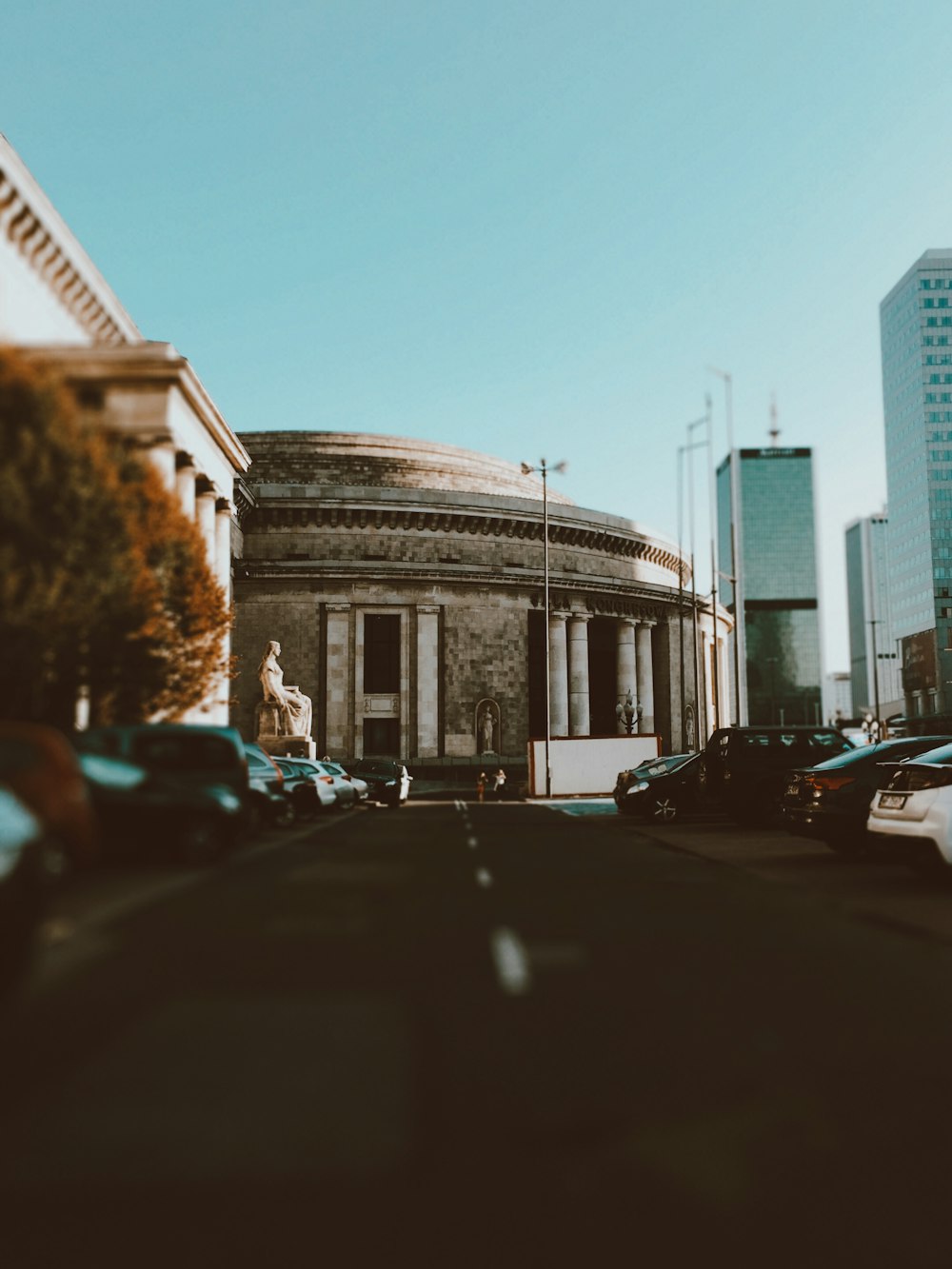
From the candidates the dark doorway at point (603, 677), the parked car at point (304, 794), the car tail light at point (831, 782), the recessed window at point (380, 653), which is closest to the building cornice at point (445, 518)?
the recessed window at point (380, 653)

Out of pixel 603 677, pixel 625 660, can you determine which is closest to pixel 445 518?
pixel 625 660

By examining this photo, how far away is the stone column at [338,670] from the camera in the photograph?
76375 mm

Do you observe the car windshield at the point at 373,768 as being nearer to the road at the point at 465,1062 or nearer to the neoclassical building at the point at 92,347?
the road at the point at 465,1062

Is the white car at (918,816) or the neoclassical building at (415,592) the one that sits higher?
the neoclassical building at (415,592)

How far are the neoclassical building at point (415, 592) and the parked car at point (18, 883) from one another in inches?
2617

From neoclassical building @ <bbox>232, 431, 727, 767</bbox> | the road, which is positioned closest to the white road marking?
the road

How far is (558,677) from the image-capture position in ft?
280

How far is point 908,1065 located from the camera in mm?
4965

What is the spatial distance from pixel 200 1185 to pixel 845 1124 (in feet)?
9.78

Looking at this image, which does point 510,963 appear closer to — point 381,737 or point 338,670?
point 338,670

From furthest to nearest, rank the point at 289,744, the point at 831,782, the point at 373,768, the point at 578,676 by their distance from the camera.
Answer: the point at 578,676
the point at 289,744
the point at 373,768
the point at 831,782

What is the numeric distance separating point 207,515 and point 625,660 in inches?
3576

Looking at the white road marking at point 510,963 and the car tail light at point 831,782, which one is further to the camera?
the car tail light at point 831,782

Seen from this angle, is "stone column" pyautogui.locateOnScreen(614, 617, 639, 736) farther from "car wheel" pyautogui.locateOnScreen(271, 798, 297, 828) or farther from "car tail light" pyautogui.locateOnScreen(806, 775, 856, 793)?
"car wheel" pyautogui.locateOnScreen(271, 798, 297, 828)
